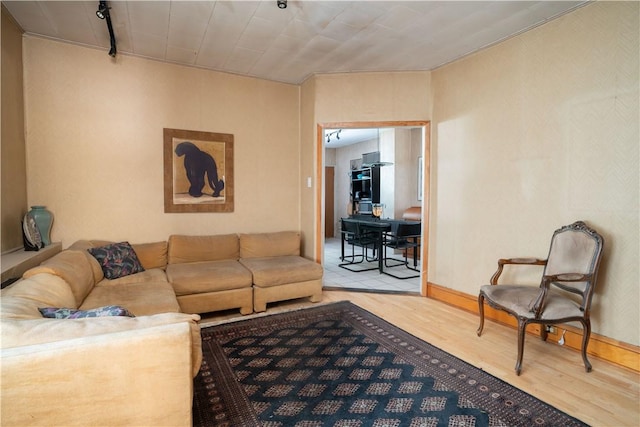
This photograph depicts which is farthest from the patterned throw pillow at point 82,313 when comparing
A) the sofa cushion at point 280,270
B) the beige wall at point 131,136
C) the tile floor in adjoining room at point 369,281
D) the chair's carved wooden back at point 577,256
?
the tile floor in adjoining room at point 369,281

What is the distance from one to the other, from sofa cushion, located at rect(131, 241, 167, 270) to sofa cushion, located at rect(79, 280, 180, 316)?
0.64 metres

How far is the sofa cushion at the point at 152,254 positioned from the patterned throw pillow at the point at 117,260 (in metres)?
0.14

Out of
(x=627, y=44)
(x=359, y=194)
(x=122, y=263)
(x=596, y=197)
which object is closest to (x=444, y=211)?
(x=596, y=197)

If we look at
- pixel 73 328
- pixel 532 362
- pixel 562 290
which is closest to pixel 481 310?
pixel 532 362

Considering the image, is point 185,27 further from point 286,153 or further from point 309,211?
point 309,211

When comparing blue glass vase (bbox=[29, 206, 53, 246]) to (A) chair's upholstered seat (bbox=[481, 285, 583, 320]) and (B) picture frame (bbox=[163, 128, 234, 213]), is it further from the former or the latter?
(A) chair's upholstered seat (bbox=[481, 285, 583, 320])

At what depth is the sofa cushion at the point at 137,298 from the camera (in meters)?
2.42

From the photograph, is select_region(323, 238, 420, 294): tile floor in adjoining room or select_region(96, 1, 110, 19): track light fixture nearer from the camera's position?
select_region(96, 1, 110, 19): track light fixture

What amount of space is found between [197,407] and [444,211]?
3.28m

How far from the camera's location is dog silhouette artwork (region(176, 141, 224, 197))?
3.98m

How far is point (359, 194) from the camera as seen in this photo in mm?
8812

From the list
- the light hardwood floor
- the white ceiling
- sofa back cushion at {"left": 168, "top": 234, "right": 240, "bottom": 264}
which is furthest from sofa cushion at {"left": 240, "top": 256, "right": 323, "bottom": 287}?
the white ceiling

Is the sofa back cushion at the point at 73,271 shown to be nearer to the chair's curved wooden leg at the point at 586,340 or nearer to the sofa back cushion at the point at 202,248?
the sofa back cushion at the point at 202,248

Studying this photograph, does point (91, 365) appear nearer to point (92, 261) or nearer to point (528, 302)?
point (92, 261)
